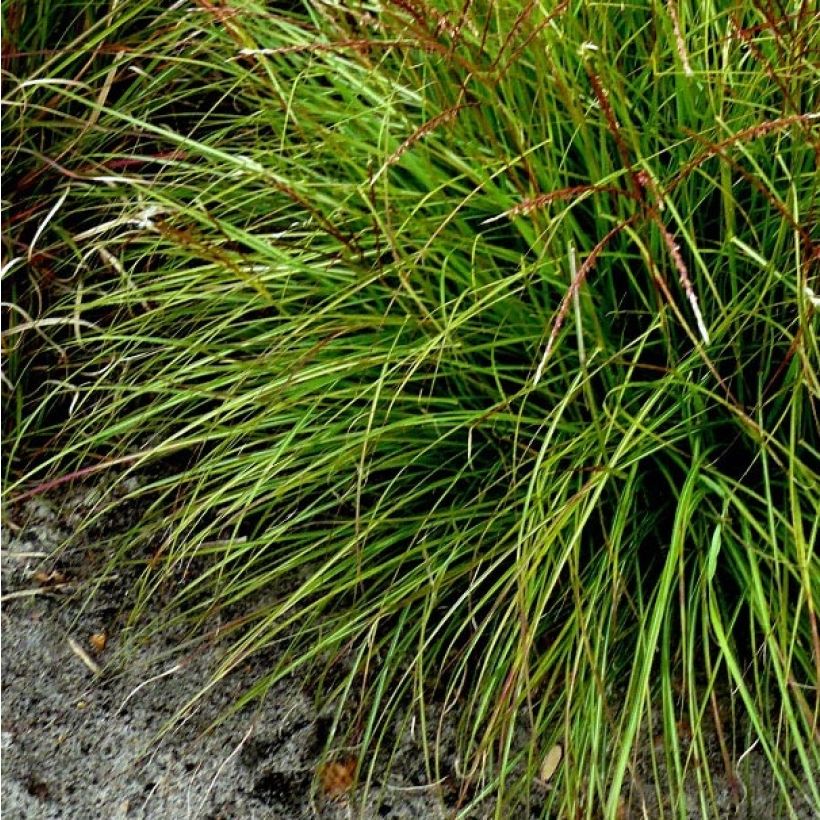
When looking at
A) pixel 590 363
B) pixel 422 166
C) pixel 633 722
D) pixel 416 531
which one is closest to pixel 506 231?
pixel 422 166

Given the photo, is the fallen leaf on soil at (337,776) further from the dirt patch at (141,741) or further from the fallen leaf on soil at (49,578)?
the fallen leaf on soil at (49,578)

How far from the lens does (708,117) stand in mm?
1936

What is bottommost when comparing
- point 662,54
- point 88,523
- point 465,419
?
point 88,523

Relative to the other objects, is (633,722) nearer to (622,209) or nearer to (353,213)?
(622,209)

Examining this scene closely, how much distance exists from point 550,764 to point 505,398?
583mm

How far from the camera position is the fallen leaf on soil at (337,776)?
6.34ft

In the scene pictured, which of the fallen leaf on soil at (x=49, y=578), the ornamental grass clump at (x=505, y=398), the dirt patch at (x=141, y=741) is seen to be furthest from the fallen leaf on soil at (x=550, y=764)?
the fallen leaf on soil at (x=49, y=578)

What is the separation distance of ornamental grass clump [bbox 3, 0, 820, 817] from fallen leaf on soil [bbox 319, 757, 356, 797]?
4 centimetres

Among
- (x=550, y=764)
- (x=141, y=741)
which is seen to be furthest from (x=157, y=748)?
(x=550, y=764)

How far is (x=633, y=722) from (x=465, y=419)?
541mm

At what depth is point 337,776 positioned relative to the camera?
1946 millimetres

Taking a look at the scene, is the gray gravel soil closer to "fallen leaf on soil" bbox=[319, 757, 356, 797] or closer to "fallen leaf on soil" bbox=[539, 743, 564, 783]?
"fallen leaf on soil" bbox=[319, 757, 356, 797]

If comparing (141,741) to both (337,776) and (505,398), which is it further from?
(505,398)

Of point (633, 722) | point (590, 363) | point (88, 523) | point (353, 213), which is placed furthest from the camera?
point (88, 523)
